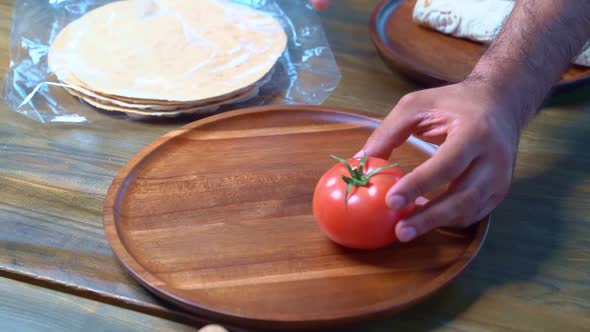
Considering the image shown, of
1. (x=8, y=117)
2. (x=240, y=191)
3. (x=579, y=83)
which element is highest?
(x=579, y=83)

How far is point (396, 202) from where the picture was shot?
35.1 inches

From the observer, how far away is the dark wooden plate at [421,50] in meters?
1.42

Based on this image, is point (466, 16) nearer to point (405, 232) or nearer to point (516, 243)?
point (516, 243)

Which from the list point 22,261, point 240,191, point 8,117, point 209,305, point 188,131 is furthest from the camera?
point 8,117

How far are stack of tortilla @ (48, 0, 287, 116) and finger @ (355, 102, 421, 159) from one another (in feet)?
1.45

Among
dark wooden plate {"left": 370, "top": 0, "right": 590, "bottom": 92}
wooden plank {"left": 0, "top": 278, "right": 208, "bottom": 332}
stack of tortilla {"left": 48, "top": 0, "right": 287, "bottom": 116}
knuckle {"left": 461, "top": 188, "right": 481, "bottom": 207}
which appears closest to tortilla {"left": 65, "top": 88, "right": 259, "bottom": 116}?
stack of tortilla {"left": 48, "top": 0, "right": 287, "bottom": 116}

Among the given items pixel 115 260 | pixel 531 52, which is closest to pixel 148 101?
pixel 115 260

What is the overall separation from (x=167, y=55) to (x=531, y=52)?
0.82m

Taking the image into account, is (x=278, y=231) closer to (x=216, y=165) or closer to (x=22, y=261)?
(x=216, y=165)

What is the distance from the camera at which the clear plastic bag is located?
1383 mm

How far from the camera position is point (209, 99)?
1.35 meters

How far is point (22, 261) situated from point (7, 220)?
4.8 inches

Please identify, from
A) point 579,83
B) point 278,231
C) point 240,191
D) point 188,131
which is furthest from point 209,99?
point 579,83

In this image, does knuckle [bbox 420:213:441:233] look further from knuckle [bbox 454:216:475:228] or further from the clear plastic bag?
the clear plastic bag
